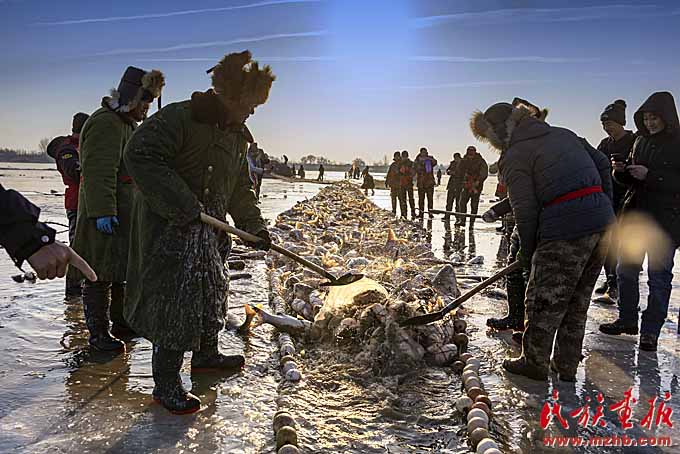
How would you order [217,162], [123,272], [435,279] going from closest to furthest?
1. [217,162]
2. [123,272]
3. [435,279]

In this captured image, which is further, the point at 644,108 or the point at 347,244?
the point at 347,244

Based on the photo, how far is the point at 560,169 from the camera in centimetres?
385

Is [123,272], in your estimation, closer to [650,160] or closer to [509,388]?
[509,388]

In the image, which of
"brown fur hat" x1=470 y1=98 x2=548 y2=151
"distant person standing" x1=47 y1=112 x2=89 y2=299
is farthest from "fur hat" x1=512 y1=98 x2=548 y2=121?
"distant person standing" x1=47 y1=112 x2=89 y2=299

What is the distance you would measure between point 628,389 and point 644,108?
2617 millimetres

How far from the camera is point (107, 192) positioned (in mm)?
4113

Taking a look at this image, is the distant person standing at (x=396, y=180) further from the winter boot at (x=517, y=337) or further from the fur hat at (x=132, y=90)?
the fur hat at (x=132, y=90)

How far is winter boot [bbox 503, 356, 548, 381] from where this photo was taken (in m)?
4.12

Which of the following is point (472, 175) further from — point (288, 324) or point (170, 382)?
point (170, 382)

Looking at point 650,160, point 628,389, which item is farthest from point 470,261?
point 628,389

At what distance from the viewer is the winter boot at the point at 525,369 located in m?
4.12

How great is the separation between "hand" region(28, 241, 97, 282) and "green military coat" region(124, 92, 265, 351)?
1.13m

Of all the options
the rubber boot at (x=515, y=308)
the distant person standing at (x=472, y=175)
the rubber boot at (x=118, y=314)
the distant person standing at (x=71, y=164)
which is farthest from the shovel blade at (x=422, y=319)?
the distant person standing at (x=472, y=175)

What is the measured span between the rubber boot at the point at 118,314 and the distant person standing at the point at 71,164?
1.52 ft
